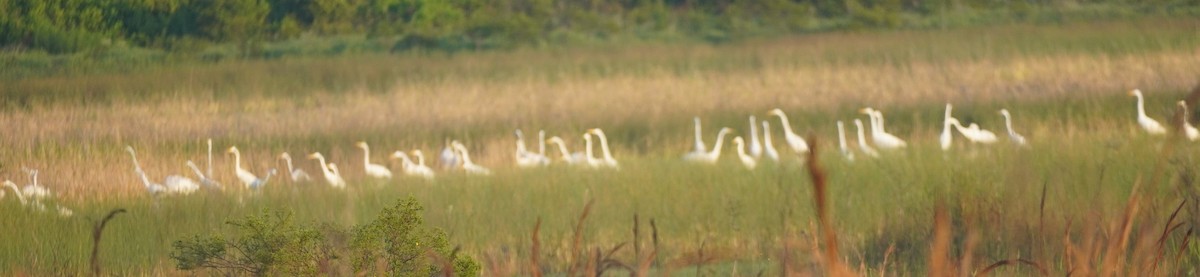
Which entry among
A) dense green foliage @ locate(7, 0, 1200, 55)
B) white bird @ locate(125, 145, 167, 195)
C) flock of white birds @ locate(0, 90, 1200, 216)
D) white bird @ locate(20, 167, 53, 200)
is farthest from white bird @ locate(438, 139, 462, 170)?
white bird @ locate(20, 167, 53, 200)

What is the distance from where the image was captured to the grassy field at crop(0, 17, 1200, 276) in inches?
256

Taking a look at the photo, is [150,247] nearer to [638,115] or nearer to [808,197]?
[808,197]

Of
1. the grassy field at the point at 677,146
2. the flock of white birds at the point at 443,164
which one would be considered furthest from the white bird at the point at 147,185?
the grassy field at the point at 677,146

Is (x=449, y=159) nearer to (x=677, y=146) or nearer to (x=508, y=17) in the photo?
(x=677, y=146)

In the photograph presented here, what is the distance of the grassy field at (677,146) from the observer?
21.4 feet

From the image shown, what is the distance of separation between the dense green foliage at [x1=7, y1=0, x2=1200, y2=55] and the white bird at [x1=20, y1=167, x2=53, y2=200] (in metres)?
1.07

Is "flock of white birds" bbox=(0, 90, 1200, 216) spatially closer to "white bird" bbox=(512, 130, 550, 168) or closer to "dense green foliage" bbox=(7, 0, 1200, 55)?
"white bird" bbox=(512, 130, 550, 168)

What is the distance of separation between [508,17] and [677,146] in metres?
4.42

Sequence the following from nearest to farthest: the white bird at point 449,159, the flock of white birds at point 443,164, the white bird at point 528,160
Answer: the flock of white birds at point 443,164, the white bird at point 528,160, the white bird at point 449,159

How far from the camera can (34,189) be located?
966 cm

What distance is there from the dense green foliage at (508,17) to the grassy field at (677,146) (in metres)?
0.35

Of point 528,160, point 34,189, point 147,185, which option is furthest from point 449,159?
point 34,189

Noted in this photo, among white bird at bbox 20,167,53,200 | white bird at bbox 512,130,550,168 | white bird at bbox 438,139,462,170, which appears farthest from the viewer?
white bird at bbox 438,139,462,170

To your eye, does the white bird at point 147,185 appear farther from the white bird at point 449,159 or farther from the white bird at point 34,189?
the white bird at point 449,159
